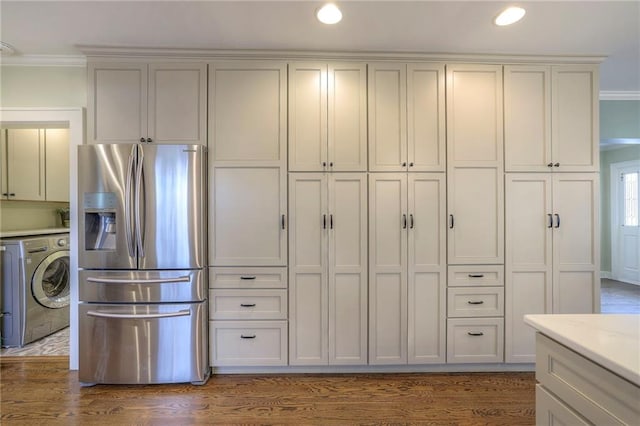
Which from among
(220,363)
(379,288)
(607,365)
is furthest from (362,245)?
(607,365)

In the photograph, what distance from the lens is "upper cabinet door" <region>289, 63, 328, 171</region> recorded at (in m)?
2.33

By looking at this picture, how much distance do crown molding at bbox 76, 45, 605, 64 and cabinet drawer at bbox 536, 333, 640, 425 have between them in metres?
2.11

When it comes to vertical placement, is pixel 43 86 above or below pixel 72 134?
above

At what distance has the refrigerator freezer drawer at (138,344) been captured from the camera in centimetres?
217

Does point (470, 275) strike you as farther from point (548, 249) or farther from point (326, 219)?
point (326, 219)

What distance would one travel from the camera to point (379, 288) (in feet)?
7.70

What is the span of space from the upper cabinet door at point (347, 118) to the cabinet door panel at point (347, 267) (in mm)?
118

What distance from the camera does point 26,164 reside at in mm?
3307

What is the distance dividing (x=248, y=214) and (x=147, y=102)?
1.17 metres

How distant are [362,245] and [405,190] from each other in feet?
1.82

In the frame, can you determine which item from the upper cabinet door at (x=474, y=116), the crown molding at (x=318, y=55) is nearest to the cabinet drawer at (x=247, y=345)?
the upper cabinet door at (x=474, y=116)

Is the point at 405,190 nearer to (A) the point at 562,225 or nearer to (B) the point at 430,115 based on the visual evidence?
(B) the point at 430,115

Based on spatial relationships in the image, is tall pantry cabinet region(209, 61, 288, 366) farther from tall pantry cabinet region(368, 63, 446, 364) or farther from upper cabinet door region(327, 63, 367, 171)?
tall pantry cabinet region(368, 63, 446, 364)

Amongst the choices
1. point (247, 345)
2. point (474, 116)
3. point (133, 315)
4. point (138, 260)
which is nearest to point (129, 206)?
point (138, 260)
